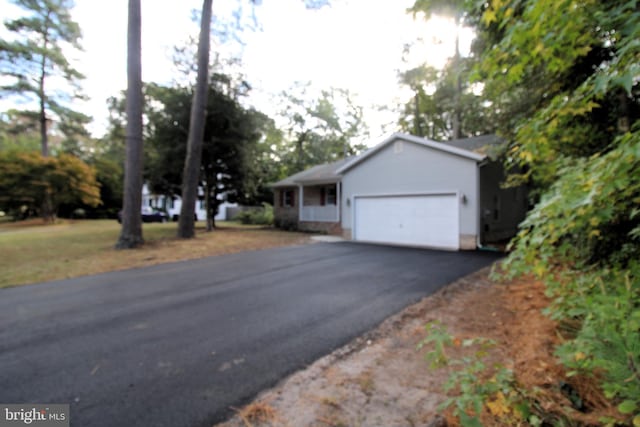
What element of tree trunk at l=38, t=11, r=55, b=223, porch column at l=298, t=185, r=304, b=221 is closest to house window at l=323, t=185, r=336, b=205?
porch column at l=298, t=185, r=304, b=221

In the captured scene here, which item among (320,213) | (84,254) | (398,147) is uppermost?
(398,147)

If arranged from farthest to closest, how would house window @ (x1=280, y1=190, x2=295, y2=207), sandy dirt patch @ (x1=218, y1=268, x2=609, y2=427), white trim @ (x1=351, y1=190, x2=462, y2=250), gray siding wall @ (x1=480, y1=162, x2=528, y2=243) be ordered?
house window @ (x1=280, y1=190, x2=295, y2=207) < gray siding wall @ (x1=480, y1=162, x2=528, y2=243) < white trim @ (x1=351, y1=190, x2=462, y2=250) < sandy dirt patch @ (x1=218, y1=268, x2=609, y2=427)

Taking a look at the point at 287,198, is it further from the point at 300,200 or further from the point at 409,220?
the point at 409,220

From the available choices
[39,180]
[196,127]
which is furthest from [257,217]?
[39,180]

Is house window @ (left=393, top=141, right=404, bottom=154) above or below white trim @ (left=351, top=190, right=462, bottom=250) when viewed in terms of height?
above

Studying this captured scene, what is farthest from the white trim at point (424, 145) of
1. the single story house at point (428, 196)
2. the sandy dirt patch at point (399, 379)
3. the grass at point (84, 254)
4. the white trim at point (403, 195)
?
the sandy dirt patch at point (399, 379)

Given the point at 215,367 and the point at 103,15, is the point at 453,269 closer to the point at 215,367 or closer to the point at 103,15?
the point at 215,367

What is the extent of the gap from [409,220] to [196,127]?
915 cm

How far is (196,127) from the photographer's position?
477 inches

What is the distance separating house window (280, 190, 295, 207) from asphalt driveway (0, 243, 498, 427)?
12.7m

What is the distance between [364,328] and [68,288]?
5495mm

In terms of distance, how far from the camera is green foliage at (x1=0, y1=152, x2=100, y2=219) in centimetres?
1823

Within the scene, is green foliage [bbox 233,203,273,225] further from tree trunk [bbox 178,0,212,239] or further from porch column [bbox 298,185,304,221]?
tree trunk [bbox 178,0,212,239]

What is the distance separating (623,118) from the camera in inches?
164
